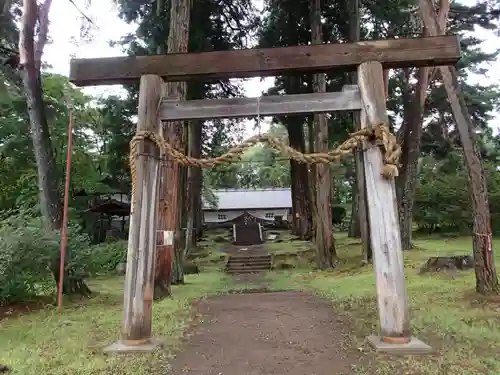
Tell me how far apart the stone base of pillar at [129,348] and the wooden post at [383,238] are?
257 cm

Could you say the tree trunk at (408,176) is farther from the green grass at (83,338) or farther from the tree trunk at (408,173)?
the green grass at (83,338)

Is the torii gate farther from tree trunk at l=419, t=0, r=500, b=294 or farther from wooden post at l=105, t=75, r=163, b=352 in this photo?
→ tree trunk at l=419, t=0, r=500, b=294

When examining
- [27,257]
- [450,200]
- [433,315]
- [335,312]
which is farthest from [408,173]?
[27,257]

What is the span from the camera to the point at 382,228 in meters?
5.26

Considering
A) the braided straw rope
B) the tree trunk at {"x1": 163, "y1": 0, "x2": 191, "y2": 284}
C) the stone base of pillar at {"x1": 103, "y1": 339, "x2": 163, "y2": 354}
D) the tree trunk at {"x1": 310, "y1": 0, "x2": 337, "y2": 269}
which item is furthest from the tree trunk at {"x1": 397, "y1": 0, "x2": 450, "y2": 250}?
the stone base of pillar at {"x1": 103, "y1": 339, "x2": 163, "y2": 354}

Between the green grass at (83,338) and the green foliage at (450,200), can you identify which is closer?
the green grass at (83,338)

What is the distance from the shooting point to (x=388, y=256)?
520 centimetres

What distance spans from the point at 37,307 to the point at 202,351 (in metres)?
4.55

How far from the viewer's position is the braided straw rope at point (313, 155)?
17.1ft

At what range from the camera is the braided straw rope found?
523cm

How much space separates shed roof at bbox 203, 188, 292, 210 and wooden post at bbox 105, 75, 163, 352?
34.3 meters

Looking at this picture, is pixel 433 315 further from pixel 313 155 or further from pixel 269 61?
pixel 269 61

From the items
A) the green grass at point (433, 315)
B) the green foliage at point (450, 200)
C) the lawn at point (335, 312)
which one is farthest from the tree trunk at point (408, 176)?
the green foliage at point (450, 200)

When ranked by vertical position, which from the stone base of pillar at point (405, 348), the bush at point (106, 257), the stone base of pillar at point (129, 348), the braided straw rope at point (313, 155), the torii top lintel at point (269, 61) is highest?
the torii top lintel at point (269, 61)
